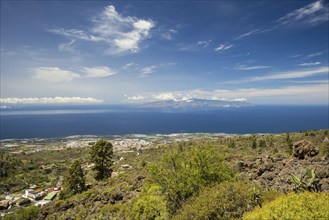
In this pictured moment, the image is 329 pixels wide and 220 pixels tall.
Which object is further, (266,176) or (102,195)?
(102,195)

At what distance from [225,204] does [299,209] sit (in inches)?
166

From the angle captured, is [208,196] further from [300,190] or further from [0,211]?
[0,211]

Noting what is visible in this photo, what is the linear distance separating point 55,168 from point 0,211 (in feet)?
165

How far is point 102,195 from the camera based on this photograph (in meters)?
29.7

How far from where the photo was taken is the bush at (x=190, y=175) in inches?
711

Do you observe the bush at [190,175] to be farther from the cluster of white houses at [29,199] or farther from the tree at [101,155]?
the cluster of white houses at [29,199]

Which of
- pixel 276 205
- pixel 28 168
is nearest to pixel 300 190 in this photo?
pixel 276 205

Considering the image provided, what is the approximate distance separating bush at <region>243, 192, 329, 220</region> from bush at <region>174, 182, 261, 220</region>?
4.79 feet

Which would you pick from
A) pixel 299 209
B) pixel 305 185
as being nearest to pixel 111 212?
pixel 305 185

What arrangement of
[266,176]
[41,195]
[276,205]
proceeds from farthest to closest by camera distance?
[41,195]
[266,176]
[276,205]

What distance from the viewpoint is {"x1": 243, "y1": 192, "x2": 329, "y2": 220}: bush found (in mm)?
9492

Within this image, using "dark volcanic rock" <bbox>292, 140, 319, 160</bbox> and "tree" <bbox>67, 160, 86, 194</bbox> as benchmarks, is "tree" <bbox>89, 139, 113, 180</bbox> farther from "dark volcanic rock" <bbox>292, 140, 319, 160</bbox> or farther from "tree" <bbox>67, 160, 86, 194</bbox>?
"dark volcanic rock" <bbox>292, 140, 319, 160</bbox>

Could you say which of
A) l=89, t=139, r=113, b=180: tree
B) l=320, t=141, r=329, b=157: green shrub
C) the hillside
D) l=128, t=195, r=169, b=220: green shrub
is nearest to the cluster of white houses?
l=89, t=139, r=113, b=180: tree

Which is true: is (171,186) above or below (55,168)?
above
